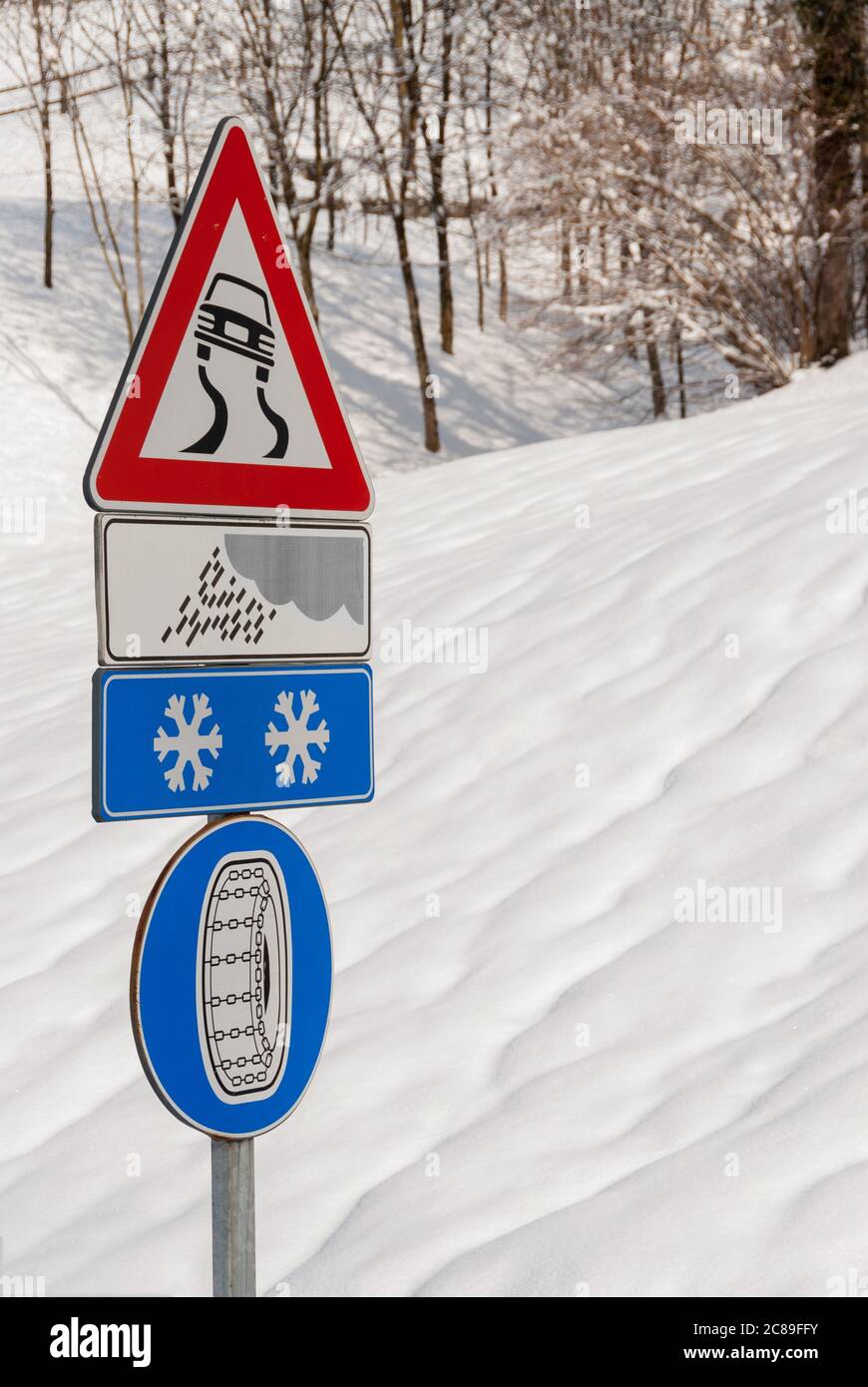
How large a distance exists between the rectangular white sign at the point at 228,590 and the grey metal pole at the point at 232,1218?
62 centimetres

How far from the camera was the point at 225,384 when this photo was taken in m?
1.83

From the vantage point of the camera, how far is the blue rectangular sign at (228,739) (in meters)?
1.72

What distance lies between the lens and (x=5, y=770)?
496cm

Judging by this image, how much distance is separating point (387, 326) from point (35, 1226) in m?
19.9

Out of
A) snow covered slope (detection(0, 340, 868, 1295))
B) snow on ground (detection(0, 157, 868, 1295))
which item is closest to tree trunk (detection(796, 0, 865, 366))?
snow on ground (detection(0, 157, 868, 1295))

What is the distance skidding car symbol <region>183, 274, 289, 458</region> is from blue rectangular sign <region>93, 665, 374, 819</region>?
31cm

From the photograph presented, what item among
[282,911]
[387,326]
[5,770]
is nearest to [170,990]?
[282,911]

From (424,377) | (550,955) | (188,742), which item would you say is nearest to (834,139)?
(424,377)

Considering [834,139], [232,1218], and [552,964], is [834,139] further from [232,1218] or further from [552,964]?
[232,1218]

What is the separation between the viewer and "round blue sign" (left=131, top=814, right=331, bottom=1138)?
1720 millimetres

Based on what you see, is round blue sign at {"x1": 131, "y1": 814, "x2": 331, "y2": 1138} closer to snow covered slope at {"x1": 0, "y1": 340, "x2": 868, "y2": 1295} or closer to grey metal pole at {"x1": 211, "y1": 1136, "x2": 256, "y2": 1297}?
grey metal pole at {"x1": 211, "y1": 1136, "x2": 256, "y2": 1297}

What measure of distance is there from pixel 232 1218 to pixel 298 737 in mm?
613

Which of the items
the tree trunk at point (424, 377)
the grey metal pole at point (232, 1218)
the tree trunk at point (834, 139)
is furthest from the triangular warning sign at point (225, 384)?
the tree trunk at point (424, 377)
